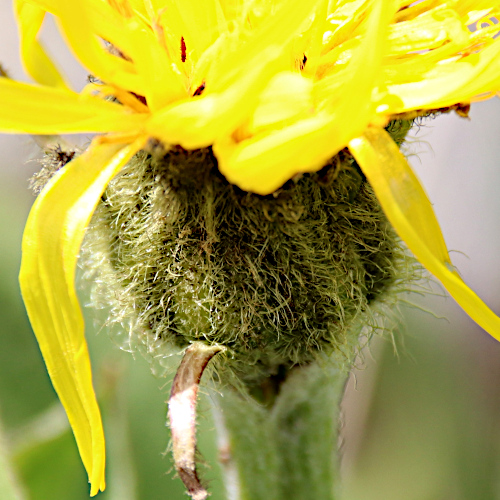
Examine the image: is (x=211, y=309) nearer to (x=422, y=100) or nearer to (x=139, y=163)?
(x=139, y=163)

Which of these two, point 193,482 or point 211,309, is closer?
point 193,482

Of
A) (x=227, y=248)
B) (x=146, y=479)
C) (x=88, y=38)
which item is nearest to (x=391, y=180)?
(x=227, y=248)

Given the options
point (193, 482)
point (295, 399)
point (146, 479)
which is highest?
point (193, 482)

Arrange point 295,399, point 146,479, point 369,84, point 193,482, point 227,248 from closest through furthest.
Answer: point 369,84
point 193,482
point 227,248
point 295,399
point 146,479

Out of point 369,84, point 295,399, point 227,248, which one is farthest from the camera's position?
point 295,399

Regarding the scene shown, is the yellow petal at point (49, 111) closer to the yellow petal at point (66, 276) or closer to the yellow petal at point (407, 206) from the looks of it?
the yellow petal at point (66, 276)

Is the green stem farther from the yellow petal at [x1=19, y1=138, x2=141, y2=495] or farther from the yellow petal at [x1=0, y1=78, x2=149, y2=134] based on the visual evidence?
the yellow petal at [x1=0, y1=78, x2=149, y2=134]
